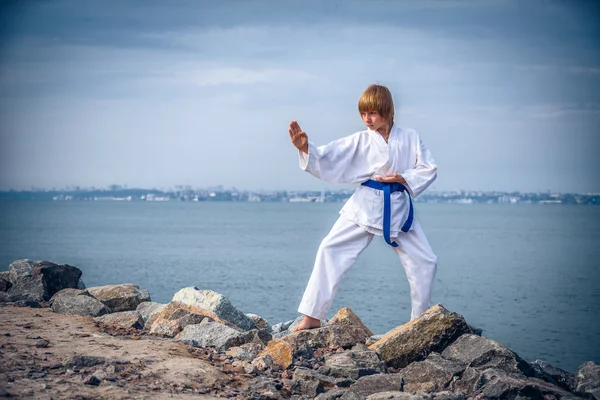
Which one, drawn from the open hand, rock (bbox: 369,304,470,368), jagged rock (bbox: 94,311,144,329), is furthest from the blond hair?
jagged rock (bbox: 94,311,144,329)

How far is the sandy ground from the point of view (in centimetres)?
562

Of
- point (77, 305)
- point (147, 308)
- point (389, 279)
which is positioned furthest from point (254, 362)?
point (389, 279)

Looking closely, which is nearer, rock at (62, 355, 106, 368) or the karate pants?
rock at (62, 355, 106, 368)

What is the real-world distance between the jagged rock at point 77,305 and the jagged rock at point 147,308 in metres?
0.72

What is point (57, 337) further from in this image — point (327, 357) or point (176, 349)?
point (327, 357)

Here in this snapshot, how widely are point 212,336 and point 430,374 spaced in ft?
7.00

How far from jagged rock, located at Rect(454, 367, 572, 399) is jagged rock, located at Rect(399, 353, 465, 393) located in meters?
0.11

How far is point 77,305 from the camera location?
880cm

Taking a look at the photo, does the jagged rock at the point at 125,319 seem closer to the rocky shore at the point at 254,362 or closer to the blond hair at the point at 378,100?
the rocky shore at the point at 254,362

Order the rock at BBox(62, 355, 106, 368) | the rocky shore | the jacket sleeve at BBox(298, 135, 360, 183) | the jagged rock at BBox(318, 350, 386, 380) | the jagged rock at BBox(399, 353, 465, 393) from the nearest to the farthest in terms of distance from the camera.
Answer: the rocky shore
the rock at BBox(62, 355, 106, 368)
the jagged rock at BBox(399, 353, 465, 393)
the jagged rock at BBox(318, 350, 386, 380)
the jacket sleeve at BBox(298, 135, 360, 183)

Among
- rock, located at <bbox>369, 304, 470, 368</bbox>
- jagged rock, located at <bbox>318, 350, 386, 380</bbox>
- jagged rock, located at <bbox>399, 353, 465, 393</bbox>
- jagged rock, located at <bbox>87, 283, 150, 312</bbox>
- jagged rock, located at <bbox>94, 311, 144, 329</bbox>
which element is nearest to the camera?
jagged rock, located at <bbox>399, 353, 465, 393</bbox>

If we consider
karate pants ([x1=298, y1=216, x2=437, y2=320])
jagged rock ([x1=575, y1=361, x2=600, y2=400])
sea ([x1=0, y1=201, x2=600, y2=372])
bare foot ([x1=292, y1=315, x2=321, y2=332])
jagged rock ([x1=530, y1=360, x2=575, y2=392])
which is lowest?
sea ([x1=0, y1=201, x2=600, y2=372])

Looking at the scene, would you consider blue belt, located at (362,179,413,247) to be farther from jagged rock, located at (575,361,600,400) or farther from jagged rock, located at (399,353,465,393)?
jagged rock, located at (575,361,600,400)

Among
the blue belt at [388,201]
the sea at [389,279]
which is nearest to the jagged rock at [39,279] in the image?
the blue belt at [388,201]
